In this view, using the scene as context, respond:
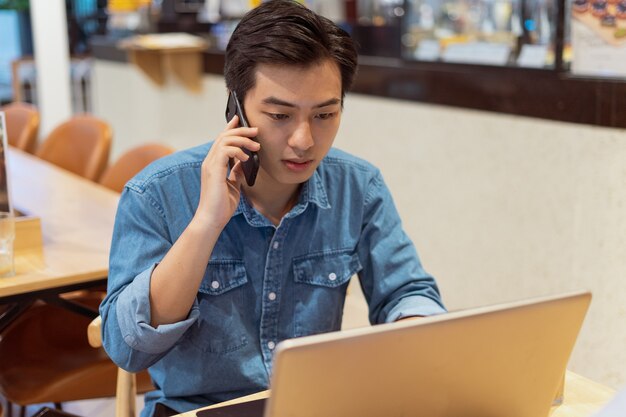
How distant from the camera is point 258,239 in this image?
157 cm

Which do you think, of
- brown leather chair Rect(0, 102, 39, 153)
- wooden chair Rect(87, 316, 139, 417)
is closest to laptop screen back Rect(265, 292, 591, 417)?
wooden chair Rect(87, 316, 139, 417)

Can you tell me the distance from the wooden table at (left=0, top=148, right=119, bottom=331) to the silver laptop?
120 centimetres

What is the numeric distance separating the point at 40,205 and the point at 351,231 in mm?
1472

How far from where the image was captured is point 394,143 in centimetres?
369

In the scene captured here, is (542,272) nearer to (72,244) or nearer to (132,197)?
(72,244)

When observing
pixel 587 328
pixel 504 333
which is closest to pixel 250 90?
pixel 504 333

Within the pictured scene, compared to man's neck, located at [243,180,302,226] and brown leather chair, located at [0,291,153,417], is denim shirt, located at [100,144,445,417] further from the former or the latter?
brown leather chair, located at [0,291,153,417]

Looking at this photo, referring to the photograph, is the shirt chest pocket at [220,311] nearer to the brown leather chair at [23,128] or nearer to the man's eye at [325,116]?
the man's eye at [325,116]

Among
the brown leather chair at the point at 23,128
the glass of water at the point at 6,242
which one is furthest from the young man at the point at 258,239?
the brown leather chair at the point at 23,128

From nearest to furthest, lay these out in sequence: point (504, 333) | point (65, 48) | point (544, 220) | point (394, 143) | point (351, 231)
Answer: point (504, 333) < point (351, 231) < point (544, 220) < point (394, 143) < point (65, 48)

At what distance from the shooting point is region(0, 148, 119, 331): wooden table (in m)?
2.02

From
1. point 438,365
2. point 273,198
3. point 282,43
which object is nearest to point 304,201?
point 273,198

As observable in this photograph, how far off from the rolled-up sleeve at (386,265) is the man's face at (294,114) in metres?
0.25

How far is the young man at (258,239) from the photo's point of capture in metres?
1.42
